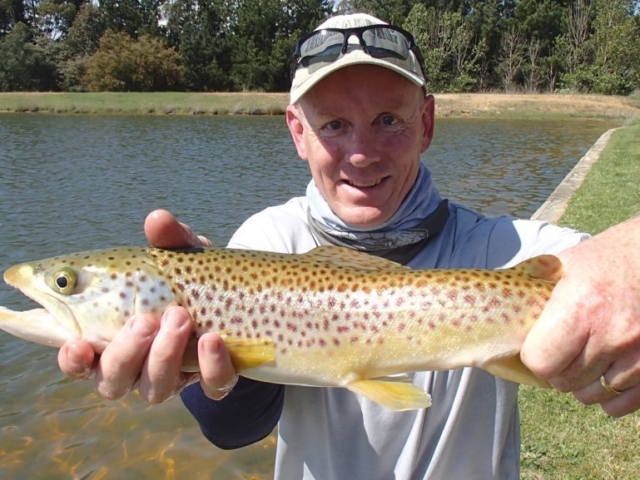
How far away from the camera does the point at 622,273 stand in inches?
80.7

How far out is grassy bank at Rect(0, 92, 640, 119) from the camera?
51.9 m

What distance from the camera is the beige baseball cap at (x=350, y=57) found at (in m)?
2.75

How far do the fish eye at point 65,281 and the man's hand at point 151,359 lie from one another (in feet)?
0.84

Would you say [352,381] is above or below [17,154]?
above

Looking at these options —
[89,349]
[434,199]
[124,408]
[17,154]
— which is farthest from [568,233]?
[17,154]

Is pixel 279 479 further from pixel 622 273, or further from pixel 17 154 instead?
pixel 17 154

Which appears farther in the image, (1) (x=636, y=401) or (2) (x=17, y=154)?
(2) (x=17, y=154)

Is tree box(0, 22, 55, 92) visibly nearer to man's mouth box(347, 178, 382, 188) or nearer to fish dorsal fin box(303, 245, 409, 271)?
man's mouth box(347, 178, 382, 188)

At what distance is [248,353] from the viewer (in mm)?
2383

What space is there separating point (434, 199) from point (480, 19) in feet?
276

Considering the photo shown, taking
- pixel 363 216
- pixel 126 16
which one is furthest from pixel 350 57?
pixel 126 16

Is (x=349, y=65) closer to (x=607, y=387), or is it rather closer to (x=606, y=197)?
(x=607, y=387)

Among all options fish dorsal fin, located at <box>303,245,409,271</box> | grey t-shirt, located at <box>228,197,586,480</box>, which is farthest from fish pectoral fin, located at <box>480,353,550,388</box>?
fish dorsal fin, located at <box>303,245,409,271</box>

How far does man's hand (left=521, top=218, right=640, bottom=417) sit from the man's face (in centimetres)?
99
